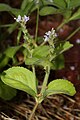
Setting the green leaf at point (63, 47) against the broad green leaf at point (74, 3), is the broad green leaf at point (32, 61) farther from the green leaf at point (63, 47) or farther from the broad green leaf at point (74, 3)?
the broad green leaf at point (74, 3)

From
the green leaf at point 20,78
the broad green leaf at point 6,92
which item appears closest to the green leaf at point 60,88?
the green leaf at point 20,78

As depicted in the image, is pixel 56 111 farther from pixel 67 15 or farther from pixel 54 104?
pixel 67 15

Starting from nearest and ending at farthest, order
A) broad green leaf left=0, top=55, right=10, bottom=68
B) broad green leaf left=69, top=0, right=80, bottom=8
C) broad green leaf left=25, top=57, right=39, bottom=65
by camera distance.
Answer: broad green leaf left=25, top=57, right=39, bottom=65 < broad green leaf left=69, top=0, right=80, bottom=8 < broad green leaf left=0, top=55, right=10, bottom=68

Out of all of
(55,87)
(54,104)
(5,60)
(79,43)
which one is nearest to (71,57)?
(79,43)

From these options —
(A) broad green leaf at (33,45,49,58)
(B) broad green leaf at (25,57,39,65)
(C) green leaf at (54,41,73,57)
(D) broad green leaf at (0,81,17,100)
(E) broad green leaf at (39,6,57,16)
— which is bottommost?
(D) broad green leaf at (0,81,17,100)

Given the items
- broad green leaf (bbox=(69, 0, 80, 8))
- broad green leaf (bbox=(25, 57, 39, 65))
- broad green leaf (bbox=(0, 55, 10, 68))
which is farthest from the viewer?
broad green leaf (bbox=(0, 55, 10, 68))

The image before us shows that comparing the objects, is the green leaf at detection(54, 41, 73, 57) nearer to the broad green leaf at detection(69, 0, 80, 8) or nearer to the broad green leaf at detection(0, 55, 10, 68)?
the broad green leaf at detection(69, 0, 80, 8)

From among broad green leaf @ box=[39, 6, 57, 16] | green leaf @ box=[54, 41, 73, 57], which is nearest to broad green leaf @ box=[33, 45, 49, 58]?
green leaf @ box=[54, 41, 73, 57]

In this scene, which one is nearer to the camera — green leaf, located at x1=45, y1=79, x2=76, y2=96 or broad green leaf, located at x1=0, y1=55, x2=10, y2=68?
green leaf, located at x1=45, y1=79, x2=76, y2=96

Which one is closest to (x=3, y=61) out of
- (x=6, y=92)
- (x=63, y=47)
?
(x=6, y=92)

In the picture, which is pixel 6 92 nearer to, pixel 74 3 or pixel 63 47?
pixel 63 47

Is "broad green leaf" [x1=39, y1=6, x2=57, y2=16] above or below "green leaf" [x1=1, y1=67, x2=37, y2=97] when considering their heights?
above
